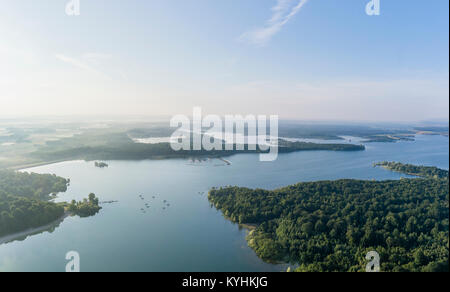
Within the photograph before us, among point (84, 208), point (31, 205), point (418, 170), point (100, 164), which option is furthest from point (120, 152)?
point (418, 170)

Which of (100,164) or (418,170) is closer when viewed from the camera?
(418,170)

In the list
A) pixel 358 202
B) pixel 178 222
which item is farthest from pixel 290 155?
pixel 178 222

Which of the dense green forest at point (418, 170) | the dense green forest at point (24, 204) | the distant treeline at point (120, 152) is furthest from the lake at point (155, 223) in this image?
the distant treeline at point (120, 152)

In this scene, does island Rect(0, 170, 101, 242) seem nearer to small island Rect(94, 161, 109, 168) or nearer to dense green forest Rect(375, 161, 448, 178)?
small island Rect(94, 161, 109, 168)

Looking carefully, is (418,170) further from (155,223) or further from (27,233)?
(27,233)

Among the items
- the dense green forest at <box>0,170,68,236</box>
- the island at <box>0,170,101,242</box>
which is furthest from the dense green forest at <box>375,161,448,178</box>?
the dense green forest at <box>0,170,68,236</box>

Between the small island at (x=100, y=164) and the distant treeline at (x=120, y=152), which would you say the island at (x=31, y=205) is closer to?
the small island at (x=100, y=164)

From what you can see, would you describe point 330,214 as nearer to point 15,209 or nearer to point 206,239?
point 206,239
